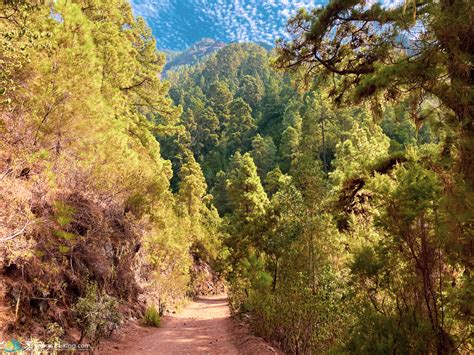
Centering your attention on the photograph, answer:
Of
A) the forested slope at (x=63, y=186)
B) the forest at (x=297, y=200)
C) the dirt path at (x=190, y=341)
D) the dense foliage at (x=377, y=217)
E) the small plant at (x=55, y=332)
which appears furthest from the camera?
the dirt path at (x=190, y=341)

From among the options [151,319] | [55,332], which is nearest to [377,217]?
[55,332]

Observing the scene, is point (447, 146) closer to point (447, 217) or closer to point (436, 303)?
point (447, 217)

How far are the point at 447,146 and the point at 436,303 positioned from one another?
244cm

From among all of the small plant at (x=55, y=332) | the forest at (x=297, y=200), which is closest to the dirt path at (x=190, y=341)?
the forest at (x=297, y=200)

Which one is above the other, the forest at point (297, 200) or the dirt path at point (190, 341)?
the forest at point (297, 200)

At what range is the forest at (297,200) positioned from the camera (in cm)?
530

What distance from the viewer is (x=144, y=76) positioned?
20.3 metres

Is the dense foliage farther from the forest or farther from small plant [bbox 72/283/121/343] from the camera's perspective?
small plant [bbox 72/283/121/343]

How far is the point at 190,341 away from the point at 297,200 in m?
5.99

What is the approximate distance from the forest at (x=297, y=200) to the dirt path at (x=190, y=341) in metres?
0.57

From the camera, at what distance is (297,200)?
13352 millimetres

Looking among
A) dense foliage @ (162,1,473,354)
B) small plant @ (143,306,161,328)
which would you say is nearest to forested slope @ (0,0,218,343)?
small plant @ (143,306,161,328)

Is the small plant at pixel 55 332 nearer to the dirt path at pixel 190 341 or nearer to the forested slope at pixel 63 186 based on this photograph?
the forested slope at pixel 63 186

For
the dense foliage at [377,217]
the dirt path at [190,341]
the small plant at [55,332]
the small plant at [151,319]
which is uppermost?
the dense foliage at [377,217]
